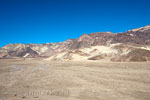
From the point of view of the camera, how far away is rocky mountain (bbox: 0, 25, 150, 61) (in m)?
37.6

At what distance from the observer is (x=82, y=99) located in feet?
21.9

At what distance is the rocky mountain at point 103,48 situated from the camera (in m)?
37.6

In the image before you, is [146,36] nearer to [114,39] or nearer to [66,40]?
[114,39]

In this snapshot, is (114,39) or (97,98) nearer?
(97,98)

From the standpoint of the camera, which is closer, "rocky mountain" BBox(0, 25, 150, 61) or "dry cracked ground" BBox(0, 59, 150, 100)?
"dry cracked ground" BBox(0, 59, 150, 100)

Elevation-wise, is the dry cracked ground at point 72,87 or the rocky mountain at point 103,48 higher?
the rocky mountain at point 103,48

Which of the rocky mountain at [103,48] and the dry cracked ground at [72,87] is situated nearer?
the dry cracked ground at [72,87]

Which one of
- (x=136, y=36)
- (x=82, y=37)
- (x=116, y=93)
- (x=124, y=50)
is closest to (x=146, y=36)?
(x=136, y=36)

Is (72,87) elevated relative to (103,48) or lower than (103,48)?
lower

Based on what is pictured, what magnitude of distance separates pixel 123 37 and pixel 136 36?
10.1 metres

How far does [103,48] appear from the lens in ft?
166

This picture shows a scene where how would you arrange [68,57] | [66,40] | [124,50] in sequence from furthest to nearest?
[66,40] → [68,57] → [124,50]

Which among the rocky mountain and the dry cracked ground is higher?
the rocky mountain

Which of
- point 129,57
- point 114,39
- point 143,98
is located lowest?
point 143,98
